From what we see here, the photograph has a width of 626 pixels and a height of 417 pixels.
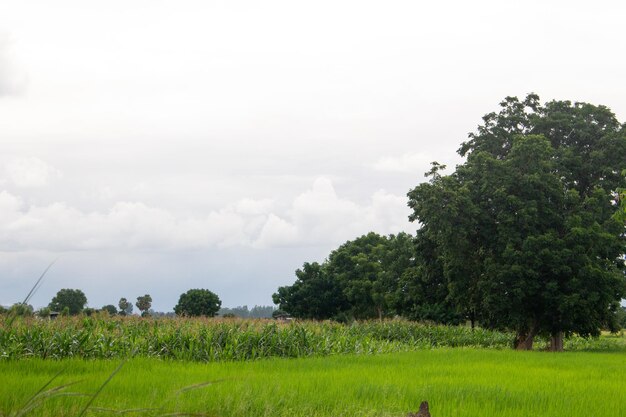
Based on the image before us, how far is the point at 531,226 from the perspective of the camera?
31.6 m

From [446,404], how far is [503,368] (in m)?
7.99

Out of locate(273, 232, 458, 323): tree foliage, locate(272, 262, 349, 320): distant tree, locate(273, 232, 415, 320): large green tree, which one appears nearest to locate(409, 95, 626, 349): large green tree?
locate(273, 232, 458, 323): tree foliage

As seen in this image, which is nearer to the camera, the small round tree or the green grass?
the green grass

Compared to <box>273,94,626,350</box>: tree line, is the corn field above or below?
below

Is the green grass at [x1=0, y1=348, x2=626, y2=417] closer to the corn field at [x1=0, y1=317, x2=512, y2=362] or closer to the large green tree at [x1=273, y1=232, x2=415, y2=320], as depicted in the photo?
the corn field at [x1=0, y1=317, x2=512, y2=362]

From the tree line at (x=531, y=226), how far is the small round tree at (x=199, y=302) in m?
65.1

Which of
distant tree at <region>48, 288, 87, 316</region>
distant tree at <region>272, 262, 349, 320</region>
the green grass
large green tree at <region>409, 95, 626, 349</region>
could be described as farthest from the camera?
distant tree at <region>48, 288, 87, 316</region>

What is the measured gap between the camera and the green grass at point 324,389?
8.84 meters

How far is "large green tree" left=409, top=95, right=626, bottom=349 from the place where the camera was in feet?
101

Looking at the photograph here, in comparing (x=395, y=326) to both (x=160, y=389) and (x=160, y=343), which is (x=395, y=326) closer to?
(x=160, y=343)

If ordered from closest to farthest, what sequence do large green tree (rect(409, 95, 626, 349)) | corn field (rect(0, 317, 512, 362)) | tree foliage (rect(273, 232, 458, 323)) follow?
corn field (rect(0, 317, 512, 362)) < large green tree (rect(409, 95, 626, 349)) < tree foliage (rect(273, 232, 458, 323))

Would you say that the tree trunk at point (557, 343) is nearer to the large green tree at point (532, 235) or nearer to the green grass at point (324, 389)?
the large green tree at point (532, 235)

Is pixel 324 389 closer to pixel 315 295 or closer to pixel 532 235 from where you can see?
pixel 532 235

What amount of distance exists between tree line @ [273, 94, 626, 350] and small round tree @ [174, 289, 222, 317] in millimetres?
65083
